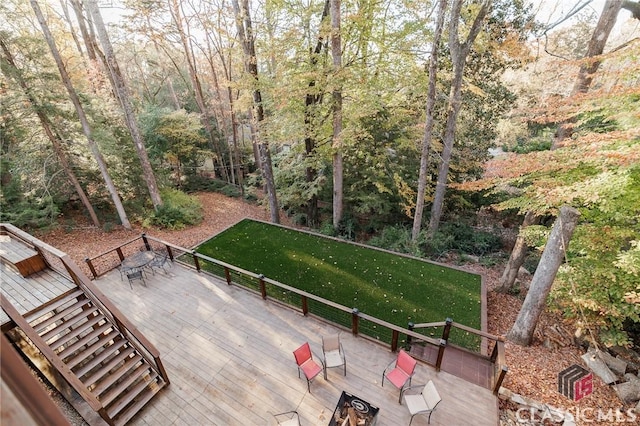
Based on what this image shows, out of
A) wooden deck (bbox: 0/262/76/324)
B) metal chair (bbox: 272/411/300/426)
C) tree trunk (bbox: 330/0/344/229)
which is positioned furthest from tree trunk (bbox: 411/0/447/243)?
wooden deck (bbox: 0/262/76/324)

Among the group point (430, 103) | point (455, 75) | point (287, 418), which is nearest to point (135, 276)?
point (287, 418)

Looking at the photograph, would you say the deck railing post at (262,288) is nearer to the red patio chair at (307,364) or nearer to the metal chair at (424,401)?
the red patio chair at (307,364)

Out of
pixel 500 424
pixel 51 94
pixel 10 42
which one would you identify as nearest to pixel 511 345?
pixel 500 424

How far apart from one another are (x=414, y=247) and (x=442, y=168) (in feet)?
9.54

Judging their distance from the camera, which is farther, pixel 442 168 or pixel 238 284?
pixel 442 168

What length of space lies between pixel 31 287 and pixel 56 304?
940 millimetres

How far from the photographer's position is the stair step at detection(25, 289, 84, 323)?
5277 millimetres

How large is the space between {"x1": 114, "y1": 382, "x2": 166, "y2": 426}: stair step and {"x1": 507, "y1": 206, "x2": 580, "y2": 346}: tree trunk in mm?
7701

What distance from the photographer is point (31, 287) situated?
5934mm

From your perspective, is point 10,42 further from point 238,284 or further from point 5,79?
point 238,284

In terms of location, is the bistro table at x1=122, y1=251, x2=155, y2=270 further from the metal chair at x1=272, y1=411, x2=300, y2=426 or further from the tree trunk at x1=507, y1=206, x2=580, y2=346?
the tree trunk at x1=507, y1=206, x2=580, y2=346

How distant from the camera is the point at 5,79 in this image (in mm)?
8305

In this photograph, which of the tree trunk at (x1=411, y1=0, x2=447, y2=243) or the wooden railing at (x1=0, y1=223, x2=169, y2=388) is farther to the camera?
the tree trunk at (x1=411, y1=0, x2=447, y2=243)

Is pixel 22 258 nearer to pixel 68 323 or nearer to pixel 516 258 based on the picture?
pixel 68 323
